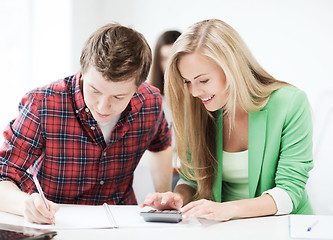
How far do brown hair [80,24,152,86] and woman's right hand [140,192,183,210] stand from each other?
0.34 meters

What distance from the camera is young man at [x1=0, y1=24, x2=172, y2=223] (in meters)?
1.27

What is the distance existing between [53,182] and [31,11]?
1.79 meters

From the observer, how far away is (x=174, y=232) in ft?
3.56

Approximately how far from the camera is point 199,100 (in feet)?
4.92

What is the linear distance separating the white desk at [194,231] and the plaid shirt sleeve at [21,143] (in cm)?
18

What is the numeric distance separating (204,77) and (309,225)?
52 centimetres

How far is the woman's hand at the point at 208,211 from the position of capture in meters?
1.14

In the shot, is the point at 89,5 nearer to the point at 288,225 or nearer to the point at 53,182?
the point at 53,182

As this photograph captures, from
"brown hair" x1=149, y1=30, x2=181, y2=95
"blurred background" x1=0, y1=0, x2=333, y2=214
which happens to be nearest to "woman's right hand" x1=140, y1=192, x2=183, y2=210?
"blurred background" x1=0, y1=0, x2=333, y2=214

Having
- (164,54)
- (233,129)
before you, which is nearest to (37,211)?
(233,129)

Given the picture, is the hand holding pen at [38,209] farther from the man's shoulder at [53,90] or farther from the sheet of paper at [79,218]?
the man's shoulder at [53,90]

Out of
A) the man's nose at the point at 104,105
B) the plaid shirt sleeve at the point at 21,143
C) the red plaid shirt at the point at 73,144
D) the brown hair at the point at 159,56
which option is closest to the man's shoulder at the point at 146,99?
the red plaid shirt at the point at 73,144

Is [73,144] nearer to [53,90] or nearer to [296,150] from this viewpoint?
[53,90]

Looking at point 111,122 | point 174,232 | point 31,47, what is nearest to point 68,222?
point 174,232
